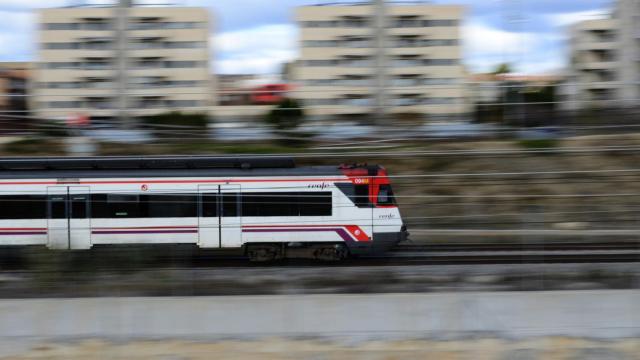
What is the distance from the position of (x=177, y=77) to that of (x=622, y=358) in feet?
104

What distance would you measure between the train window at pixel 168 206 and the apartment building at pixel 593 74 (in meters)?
12.6

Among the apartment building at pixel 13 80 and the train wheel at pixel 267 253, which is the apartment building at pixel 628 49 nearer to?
the train wheel at pixel 267 253

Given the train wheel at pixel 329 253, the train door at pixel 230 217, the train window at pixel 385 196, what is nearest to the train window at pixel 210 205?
the train door at pixel 230 217

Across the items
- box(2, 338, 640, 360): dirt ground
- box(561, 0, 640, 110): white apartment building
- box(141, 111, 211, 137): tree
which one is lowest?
box(2, 338, 640, 360): dirt ground

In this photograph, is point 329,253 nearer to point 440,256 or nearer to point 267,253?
point 267,253

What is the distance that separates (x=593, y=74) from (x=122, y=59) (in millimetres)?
20635

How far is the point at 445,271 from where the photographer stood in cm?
843

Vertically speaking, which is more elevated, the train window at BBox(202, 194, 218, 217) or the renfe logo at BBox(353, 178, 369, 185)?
the renfe logo at BBox(353, 178, 369, 185)

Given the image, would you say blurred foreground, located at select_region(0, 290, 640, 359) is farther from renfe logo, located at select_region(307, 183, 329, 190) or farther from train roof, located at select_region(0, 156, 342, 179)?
train roof, located at select_region(0, 156, 342, 179)

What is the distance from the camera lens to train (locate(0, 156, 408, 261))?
12.8 metres

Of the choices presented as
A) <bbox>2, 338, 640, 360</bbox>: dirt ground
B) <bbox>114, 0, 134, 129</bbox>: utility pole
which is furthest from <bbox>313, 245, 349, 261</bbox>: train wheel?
<bbox>114, 0, 134, 129</bbox>: utility pole

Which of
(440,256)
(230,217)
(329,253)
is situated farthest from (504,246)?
(230,217)

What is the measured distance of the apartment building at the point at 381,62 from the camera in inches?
826

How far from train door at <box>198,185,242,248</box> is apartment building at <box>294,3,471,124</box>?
7.66 metres
